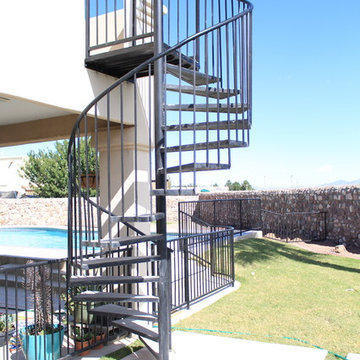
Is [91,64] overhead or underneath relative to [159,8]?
underneath

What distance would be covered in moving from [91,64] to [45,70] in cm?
60

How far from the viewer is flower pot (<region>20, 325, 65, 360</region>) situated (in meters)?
3.54

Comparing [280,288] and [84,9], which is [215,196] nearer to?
[280,288]

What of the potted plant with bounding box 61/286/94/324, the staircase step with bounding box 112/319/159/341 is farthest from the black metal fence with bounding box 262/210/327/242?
the staircase step with bounding box 112/319/159/341

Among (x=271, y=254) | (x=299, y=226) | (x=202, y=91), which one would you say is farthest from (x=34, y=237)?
(x=202, y=91)

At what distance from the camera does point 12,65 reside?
3.40 metres

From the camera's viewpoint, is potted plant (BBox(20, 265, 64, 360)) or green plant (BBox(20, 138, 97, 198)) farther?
green plant (BBox(20, 138, 97, 198))

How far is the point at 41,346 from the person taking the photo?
142 inches

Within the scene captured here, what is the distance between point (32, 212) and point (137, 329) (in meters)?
17.4

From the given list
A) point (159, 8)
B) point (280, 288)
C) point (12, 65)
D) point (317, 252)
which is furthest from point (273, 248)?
point (12, 65)

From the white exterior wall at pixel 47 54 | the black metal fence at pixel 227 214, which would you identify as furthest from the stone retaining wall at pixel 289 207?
the white exterior wall at pixel 47 54

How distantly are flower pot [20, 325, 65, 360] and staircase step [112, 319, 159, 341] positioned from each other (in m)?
0.61

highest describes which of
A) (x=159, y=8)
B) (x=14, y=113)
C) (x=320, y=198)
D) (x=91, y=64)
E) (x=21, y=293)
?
(x=159, y=8)

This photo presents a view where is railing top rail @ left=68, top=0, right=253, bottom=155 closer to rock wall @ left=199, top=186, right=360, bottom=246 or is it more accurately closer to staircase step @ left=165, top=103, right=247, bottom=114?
staircase step @ left=165, top=103, right=247, bottom=114
